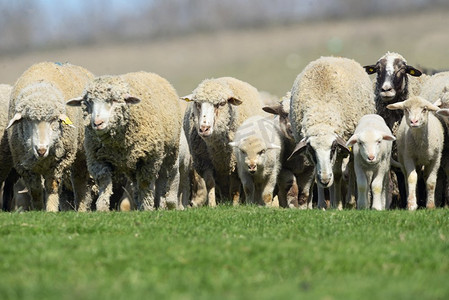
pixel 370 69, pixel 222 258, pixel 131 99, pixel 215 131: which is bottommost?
pixel 222 258

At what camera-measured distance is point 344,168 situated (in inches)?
533

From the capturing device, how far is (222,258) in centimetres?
522

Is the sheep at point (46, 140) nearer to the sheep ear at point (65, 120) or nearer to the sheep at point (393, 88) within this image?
the sheep ear at point (65, 120)

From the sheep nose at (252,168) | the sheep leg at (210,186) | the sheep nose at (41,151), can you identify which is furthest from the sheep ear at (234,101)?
the sheep nose at (41,151)

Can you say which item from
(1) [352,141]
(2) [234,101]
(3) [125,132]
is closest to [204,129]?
(2) [234,101]

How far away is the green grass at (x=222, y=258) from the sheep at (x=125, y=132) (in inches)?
98.4

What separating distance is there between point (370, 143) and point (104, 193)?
3.55 meters

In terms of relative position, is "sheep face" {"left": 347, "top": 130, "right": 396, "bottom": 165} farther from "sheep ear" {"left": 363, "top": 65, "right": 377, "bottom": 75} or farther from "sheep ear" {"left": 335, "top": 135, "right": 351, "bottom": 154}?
"sheep ear" {"left": 363, "top": 65, "right": 377, "bottom": 75}

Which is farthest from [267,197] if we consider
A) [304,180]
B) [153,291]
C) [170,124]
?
[153,291]

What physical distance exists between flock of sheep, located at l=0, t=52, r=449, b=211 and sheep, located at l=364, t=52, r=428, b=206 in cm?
2

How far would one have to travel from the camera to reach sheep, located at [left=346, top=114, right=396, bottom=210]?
1042cm

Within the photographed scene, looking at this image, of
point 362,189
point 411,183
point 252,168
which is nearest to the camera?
point 362,189

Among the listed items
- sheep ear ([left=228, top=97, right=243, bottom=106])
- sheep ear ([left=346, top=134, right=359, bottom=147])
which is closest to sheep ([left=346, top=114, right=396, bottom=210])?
sheep ear ([left=346, top=134, right=359, bottom=147])

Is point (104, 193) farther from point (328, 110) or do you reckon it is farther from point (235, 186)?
point (235, 186)
